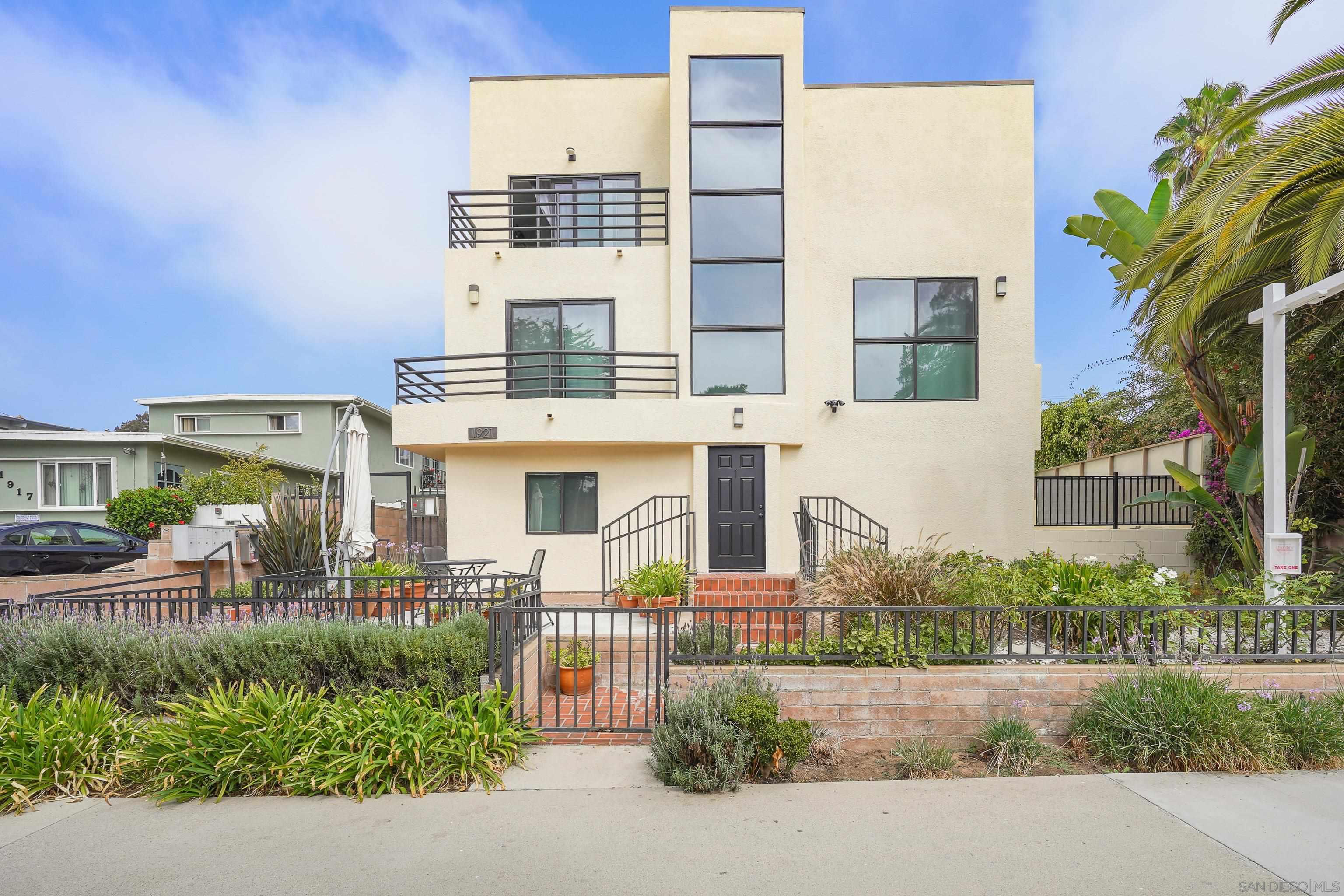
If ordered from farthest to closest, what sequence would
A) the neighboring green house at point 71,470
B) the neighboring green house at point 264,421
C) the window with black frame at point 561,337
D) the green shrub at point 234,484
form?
the neighboring green house at point 264,421 → the neighboring green house at point 71,470 → the green shrub at point 234,484 → the window with black frame at point 561,337

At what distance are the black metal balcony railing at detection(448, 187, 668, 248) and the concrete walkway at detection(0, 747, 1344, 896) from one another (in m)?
9.33

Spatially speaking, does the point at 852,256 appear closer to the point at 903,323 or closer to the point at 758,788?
the point at 903,323

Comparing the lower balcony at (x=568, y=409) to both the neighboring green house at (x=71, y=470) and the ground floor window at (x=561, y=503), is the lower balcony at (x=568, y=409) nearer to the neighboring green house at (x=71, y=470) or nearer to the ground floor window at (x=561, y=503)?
the ground floor window at (x=561, y=503)

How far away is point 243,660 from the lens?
5449 mm

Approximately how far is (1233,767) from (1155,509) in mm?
8778

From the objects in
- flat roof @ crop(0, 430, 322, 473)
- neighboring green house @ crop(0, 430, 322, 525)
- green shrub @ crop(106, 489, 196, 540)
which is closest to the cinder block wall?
green shrub @ crop(106, 489, 196, 540)

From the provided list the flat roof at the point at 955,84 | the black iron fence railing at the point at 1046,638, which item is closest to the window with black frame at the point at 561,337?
the flat roof at the point at 955,84

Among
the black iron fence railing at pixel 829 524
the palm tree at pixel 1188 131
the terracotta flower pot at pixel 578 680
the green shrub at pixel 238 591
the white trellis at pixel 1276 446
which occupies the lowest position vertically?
the terracotta flower pot at pixel 578 680

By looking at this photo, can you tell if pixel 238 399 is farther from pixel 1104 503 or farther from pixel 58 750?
pixel 1104 503

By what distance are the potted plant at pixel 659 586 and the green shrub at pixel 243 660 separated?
4050 millimetres

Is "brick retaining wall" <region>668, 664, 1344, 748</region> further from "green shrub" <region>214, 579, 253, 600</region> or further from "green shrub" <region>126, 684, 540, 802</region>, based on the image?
"green shrub" <region>214, 579, 253, 600</region>

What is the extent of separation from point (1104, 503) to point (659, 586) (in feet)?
28.5

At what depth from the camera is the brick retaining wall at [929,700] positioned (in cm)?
544

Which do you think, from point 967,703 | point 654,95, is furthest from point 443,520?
point 967,703
